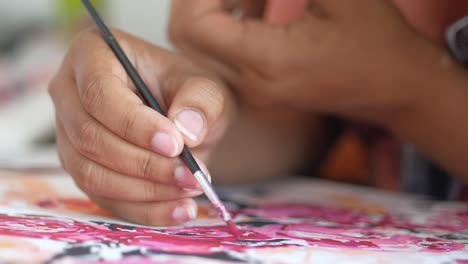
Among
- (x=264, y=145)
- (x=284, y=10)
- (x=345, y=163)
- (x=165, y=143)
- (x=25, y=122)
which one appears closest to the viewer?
(x=165, y=143)

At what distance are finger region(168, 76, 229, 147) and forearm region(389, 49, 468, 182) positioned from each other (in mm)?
204

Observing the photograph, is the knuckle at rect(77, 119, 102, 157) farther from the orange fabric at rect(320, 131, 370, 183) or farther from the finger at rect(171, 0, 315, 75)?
the orange fabric at rect(320, 131, 370, 183)

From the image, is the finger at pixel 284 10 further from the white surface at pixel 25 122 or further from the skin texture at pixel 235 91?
the white surface at pixel 25 122

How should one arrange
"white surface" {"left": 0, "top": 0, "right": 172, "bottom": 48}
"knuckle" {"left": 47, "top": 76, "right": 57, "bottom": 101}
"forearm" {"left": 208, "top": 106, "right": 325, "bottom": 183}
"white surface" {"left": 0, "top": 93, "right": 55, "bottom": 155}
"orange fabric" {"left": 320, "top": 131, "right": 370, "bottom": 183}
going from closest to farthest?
1. "knuckle" {"left": 47, "top": 76, "right": 57, "bottom": 101}
2. "forearm" {"left": 208, "top": 106, "right": 325, "bottom": 183}
3. "orange fabric" {"left": 320, "top": 131, "right": 370, "bottom": 183}
4. "white surface" {"left": 0, "top": 93, "right": 55, "bottom": 155}
5. "white surface" {"left": 0, "top": 0, "right": 172, "bottom": 48}

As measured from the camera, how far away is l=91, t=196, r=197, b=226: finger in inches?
15.1

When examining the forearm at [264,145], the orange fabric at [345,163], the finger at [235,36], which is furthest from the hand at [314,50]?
the orange fabric at [345,163]

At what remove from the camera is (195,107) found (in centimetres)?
37

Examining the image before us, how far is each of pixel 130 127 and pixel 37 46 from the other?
1.37 m

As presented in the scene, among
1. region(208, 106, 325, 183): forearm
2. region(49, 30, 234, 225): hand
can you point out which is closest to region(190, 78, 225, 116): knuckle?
region(49, 30, 234, 225): hand

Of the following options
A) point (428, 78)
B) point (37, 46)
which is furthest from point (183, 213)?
point (37, 46)

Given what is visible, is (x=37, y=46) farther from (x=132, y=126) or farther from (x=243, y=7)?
(x=132, y=126)

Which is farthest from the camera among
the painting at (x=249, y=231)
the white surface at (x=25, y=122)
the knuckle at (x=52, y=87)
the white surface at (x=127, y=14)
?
the white surface at (x=127, y=14)

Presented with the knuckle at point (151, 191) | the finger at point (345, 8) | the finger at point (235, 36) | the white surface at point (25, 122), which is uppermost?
the white surface at point (25, 122)

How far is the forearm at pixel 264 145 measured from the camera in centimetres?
62
